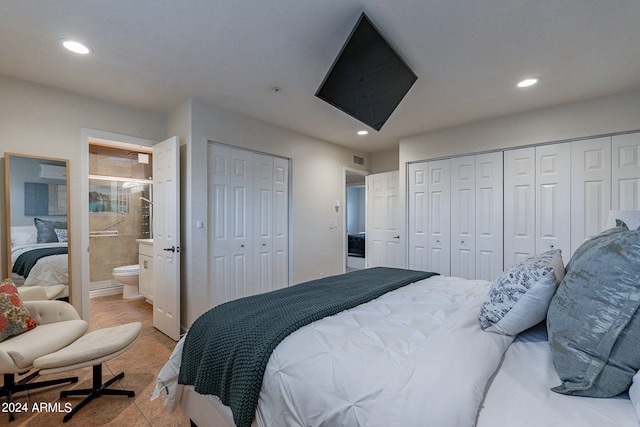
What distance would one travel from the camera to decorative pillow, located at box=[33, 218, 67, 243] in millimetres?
2636

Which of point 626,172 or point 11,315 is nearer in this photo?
point 11,315

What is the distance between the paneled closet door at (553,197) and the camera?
3145mm

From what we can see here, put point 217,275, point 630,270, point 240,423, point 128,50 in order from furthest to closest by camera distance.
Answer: point 217,275 → point 128,50 → point 240,423 → point 630,270

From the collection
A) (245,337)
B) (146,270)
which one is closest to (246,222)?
(146,270)

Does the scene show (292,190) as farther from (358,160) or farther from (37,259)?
(37,259)

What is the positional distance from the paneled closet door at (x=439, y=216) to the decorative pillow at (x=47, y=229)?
4.30 metres

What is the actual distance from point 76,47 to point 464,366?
9.96 ft

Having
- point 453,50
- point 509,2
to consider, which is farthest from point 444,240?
point 509,2

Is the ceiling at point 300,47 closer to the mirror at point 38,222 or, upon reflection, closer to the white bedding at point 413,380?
the mirror at point 38,222

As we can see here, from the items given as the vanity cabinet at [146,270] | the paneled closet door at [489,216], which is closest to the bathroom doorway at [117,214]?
the vanity cabinet at [146,270]

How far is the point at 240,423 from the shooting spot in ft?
3.75

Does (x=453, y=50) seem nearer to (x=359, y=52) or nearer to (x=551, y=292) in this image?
(x=359, y=52)

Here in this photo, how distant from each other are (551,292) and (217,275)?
3.00 metres

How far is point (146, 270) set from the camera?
13.7 ft
